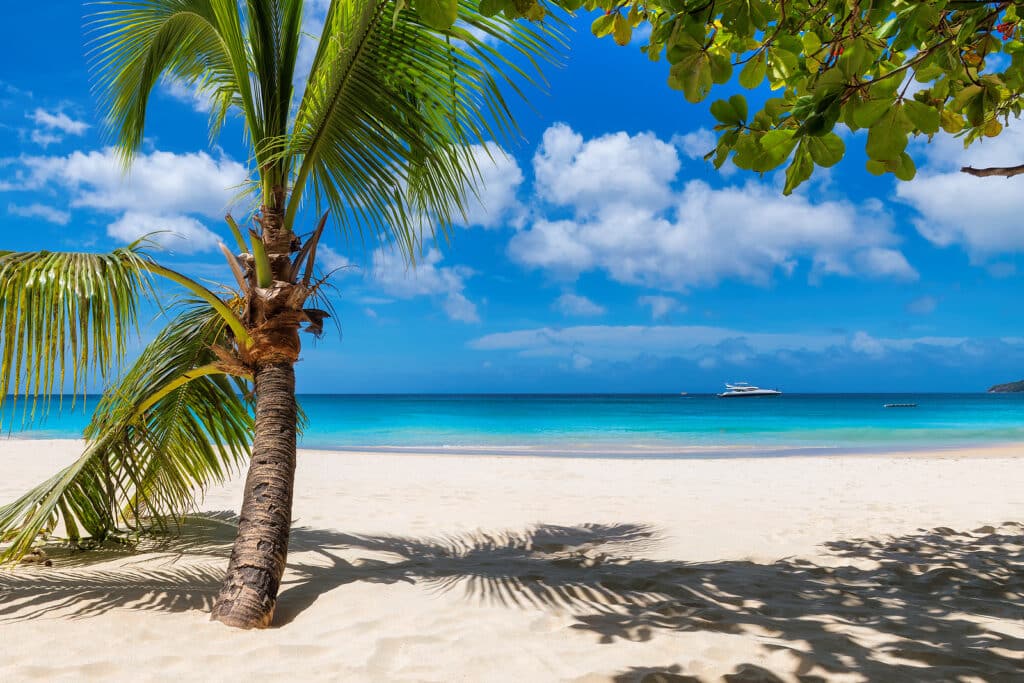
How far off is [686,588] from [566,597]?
2.63ft

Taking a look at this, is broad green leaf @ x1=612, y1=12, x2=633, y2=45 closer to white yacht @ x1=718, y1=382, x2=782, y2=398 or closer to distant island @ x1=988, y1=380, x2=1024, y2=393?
white yacht @ x1=718, y1=382, x2=782, y2=398

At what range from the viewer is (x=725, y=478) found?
9.76 metres

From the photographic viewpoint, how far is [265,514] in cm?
361

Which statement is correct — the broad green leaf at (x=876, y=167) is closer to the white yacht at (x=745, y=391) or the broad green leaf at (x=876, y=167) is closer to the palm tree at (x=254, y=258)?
the palm tree at (x=254, y=258)

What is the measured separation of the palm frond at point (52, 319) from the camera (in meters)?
2.71

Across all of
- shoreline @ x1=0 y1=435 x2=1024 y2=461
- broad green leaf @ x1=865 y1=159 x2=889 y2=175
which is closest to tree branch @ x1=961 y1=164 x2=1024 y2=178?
broad green leaf @ x1=865 y1=159 x2=889 y2=175

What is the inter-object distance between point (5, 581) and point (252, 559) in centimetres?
188

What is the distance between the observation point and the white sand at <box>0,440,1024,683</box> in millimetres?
2803

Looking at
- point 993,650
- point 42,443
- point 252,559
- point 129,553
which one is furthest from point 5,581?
point 42,443

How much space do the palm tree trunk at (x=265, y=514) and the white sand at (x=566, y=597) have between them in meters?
0.16

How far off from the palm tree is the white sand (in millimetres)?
479

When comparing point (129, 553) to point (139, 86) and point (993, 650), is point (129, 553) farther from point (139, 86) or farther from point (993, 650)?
point (993, 650)

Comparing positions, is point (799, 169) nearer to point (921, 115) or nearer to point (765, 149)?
point (765, 149)

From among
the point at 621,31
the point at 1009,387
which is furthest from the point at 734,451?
the point at 1009,387
